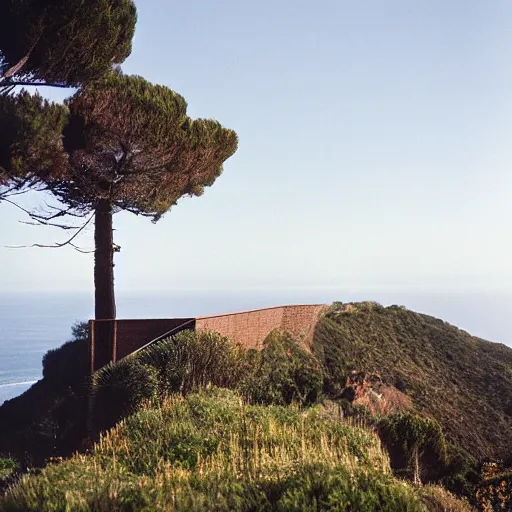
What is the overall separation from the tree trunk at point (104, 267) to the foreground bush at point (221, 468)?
6461 millimetres

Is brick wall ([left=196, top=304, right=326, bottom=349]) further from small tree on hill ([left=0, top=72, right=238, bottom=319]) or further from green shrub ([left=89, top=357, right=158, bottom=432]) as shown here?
small tree on hill ([left=0, top=72, right=238, bottom=319])

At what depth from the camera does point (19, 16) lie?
680 inches

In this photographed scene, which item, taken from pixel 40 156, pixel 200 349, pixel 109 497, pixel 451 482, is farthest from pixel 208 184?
pixel 109 497

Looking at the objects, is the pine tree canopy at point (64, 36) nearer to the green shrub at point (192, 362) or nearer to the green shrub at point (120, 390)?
the green shrub at point (192, 362)

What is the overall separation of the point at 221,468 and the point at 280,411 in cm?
423

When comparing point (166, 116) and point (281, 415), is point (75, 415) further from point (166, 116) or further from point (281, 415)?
point (166, 116)

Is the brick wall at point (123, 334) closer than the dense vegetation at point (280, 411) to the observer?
No

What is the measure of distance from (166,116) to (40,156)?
3.57m

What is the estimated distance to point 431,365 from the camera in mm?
31688

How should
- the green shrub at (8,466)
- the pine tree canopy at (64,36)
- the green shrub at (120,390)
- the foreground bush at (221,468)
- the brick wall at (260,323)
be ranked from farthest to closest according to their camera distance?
the brick wall at (260,323), the pine tree canopy at (64,36), the green shrub at (120,390), the green shrub at (8,466), the foreground bush at (221,468)

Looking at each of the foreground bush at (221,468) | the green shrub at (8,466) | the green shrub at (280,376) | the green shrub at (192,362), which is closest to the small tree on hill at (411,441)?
the green shrub at (280,376)

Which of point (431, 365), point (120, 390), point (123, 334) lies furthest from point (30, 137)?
point (431, 365)

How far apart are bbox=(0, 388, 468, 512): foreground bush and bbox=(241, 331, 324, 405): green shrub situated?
Result: 98.8 inches

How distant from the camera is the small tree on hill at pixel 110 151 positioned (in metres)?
19.7
